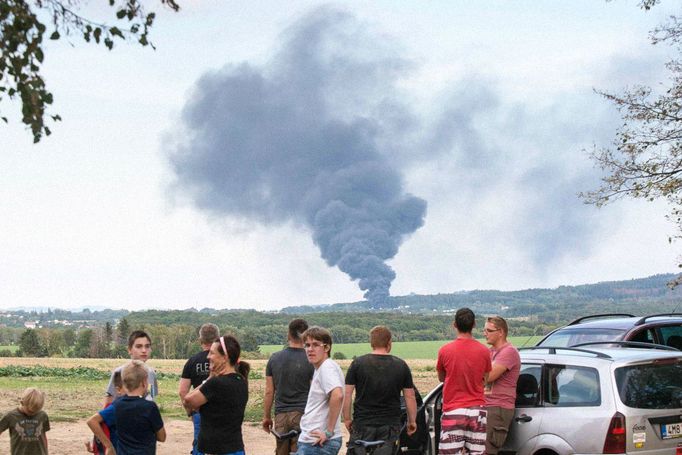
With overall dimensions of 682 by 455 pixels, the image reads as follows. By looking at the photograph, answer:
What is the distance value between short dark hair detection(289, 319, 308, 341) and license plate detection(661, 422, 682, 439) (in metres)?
3.44

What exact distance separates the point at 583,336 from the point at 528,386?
441 cm

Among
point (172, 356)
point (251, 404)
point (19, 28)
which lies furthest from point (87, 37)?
point (172, 356)

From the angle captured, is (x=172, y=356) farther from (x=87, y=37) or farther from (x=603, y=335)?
(x=87, y=37)

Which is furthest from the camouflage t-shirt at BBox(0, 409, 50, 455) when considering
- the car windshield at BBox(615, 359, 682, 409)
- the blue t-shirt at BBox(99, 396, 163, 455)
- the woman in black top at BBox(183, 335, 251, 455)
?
the car windshield at BBox(615, 359, 682, 409)

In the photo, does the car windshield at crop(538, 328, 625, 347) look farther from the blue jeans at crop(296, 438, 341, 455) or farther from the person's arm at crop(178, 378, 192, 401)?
the blue jeans at crop(296, 438, 341, 455)

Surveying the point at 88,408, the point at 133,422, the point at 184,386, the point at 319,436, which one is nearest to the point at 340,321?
the point at 88,408

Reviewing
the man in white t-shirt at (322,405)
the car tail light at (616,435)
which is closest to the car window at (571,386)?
the car tail light at (616,435)

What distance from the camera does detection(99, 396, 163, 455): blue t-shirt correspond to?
693cm

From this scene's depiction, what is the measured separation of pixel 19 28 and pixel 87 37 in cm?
51

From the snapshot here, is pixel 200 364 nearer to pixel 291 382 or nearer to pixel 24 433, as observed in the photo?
pixel 291 382

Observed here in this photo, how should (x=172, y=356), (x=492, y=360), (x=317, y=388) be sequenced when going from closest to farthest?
(x=317, y=388), (x=492, y=360), (x=172, y=356)

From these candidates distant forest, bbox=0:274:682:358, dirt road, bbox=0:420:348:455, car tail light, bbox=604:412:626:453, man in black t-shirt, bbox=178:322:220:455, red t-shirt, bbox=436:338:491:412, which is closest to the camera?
car tail light, bbox=604:412:626:453

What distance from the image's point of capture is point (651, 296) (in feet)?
366

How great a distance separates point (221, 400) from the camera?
6977mm
